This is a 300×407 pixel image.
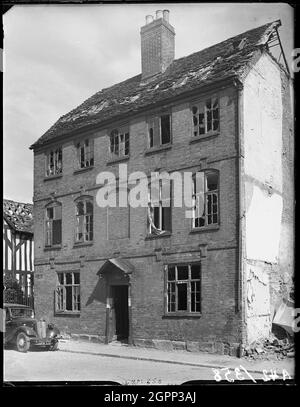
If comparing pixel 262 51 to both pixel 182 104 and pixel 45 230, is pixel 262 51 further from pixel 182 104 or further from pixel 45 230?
pixel 45 230

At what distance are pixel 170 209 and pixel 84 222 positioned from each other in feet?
6.44

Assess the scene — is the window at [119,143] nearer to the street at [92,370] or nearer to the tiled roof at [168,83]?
the tiled roof at [168,83]

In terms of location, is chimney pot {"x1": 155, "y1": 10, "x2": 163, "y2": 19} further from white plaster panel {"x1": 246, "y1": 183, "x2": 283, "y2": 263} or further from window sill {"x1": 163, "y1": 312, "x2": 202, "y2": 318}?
window sill {"x1": 163, "y1": 312, "x2": 202, "y2": 318}

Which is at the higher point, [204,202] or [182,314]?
[204,202]

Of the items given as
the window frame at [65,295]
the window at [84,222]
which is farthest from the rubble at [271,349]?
the window at [84,222]

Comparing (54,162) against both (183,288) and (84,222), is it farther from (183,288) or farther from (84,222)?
(183,288)

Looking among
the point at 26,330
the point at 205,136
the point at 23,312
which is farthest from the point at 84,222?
the point at 205,136

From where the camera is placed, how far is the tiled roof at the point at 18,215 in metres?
9.31

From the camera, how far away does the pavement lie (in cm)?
867

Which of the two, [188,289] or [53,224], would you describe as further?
[53,224]

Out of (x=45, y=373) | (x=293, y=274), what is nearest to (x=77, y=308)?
(x=45, y=373)

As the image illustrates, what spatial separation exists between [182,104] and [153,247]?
3317 mm

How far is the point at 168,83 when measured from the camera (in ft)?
38.3

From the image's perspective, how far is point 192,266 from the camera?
11016 millimetres
